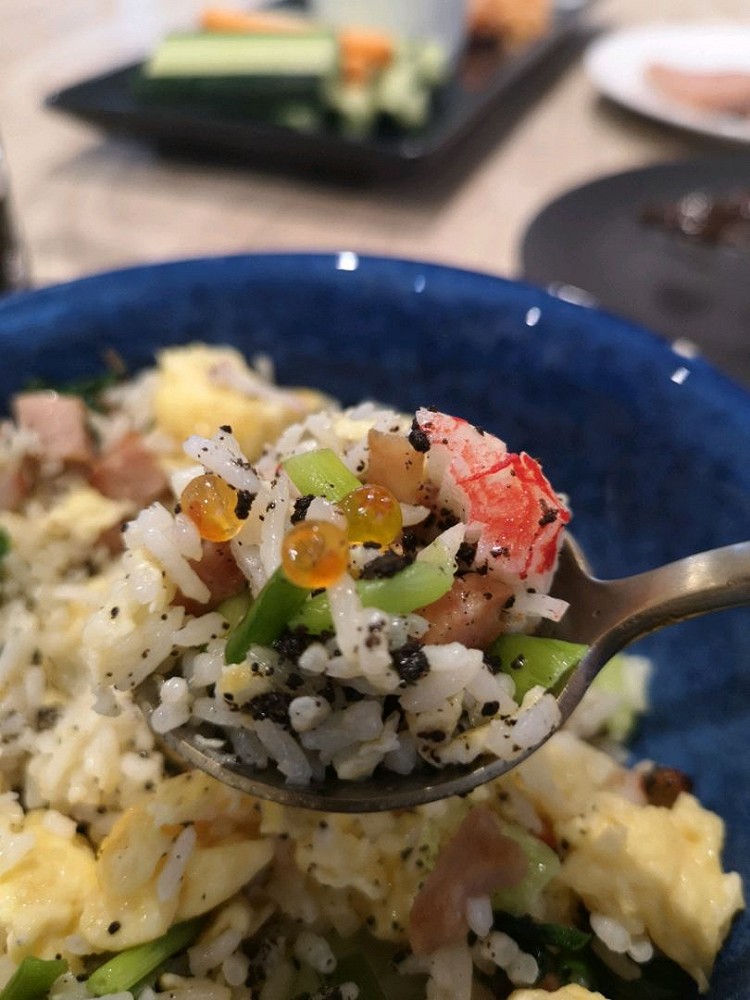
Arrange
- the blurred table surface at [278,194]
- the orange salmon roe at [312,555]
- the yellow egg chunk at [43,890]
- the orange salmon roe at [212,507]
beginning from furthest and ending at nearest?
the blurred table surface at [278,194] → the yellow egg chunk at [43,890] → the orange salmon roe at [212,507] → the orange salmon roe at [312,555]

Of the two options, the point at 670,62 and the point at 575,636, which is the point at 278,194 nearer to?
the point at 670,62

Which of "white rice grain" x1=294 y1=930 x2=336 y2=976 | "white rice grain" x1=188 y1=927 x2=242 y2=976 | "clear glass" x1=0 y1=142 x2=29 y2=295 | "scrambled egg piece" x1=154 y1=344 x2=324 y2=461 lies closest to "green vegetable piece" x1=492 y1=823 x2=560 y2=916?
"white rice grain" x1=294 y1=930 x2=336 y2=976

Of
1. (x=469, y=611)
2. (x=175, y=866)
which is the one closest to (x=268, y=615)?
(x=469, y=611)

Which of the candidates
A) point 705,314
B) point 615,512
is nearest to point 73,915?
point 615,512

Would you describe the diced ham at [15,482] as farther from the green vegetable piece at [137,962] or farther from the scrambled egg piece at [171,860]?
the green vegetable piece at [137,962]

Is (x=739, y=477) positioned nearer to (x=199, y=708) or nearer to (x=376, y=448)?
(x=376, y=448)

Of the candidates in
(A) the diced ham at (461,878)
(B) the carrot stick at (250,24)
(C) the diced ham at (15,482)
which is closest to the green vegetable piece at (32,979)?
(A) the diced ham at (461,878)
